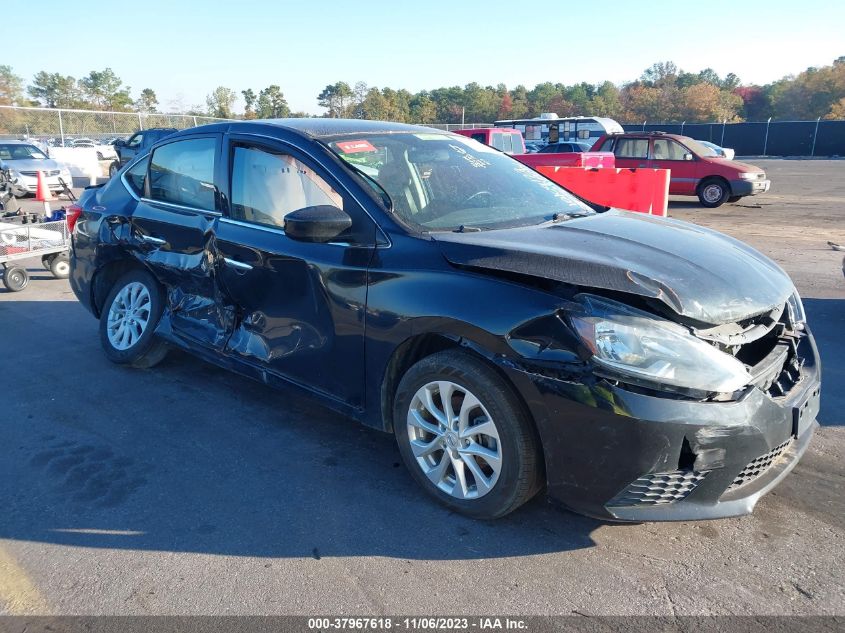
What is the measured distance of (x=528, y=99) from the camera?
94812mm

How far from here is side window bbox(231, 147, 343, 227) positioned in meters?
3.77

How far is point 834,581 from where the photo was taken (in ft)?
8.72

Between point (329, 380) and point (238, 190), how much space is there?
4.49 ft

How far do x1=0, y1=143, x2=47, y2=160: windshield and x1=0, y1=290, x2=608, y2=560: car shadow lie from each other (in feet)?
54.2

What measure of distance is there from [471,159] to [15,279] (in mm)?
6042

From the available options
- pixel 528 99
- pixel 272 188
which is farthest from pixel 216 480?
pixel 528 99

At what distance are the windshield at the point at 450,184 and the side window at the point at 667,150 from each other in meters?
14.3

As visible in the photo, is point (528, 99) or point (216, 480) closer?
point (216, 480)

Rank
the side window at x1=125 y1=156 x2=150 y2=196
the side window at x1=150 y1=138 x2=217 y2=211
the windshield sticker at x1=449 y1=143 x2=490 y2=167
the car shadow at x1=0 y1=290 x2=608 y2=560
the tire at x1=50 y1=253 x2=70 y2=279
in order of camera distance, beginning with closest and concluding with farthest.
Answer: the car shadow at x1=0 y1=290 x2=608 y2=560
the windshield sticker at x1=449 y1=143 x2=490 y2=167
the side window at x1=150 y1=138 x2=217 y2=211
the side window at x1=125 y1=156 x2=150 y2=196
the tire at x1=50 y1=253 x2=70 y2=279

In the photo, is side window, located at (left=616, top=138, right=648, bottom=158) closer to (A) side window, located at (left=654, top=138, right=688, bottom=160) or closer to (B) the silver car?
(A) side window, located at (left=654, top=138, right=688, bottom=160)

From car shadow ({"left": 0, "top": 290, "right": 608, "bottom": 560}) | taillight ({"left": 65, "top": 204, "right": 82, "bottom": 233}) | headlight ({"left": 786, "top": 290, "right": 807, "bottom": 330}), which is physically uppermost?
taillight ({"left": 65, "top": 204, "right": 82, "bottom": 233})

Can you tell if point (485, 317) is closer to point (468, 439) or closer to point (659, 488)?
point (468, 439)

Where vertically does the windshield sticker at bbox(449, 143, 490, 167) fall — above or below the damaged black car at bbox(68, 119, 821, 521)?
above

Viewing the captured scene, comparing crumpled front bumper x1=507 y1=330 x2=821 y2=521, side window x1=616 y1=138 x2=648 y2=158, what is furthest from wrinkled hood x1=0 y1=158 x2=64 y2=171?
crumpled front bumper x1=507 y1=330 x2=821 y2=521
